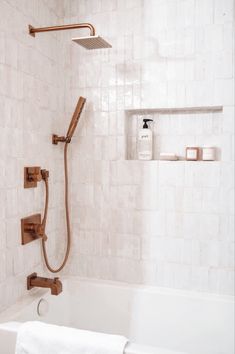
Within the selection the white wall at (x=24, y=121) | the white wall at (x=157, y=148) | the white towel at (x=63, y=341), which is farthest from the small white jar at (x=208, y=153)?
the white towel at (x=63, y=341)

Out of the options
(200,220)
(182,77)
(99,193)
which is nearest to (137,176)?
(99,193)

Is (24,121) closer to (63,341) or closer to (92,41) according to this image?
(92,41)

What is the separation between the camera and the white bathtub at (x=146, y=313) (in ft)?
6.47

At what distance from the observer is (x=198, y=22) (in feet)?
6.57

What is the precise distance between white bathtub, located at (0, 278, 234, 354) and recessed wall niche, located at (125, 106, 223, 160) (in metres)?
0.84

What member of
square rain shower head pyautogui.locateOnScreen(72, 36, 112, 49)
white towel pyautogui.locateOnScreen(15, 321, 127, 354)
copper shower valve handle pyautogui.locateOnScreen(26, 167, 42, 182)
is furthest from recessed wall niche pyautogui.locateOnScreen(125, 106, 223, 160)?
white towel pyautogui.locateOnScreen(15, 321, 127, 354)

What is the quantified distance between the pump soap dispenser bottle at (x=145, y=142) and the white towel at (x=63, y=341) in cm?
107

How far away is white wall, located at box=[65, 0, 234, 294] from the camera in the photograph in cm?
200

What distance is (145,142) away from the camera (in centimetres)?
215

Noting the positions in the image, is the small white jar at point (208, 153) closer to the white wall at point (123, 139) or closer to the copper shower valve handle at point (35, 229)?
the white wall at point (123, 139)

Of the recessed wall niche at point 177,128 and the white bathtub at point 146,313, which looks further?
the recessed wall niche at point 177,128

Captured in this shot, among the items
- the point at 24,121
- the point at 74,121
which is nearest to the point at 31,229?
the point at 24,121

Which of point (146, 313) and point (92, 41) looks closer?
point (92, 41)

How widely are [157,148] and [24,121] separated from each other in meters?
0.82
